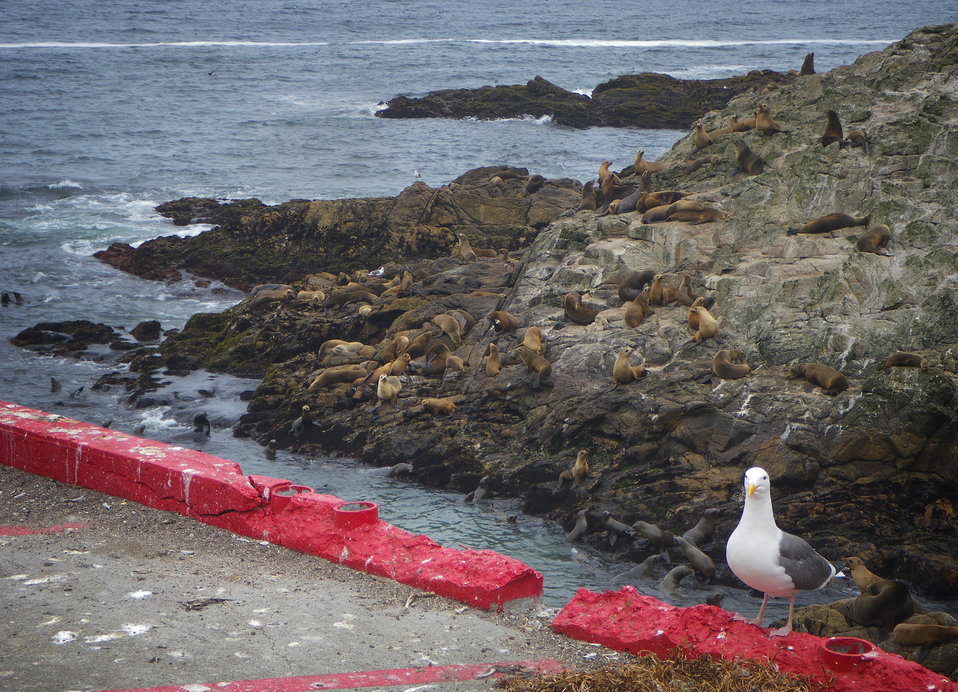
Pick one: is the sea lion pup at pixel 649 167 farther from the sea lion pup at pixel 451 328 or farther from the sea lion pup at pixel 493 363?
the sea lion pup at pixel 493 363

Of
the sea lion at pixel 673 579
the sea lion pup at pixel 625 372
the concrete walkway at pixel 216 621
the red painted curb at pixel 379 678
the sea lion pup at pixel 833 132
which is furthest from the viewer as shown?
the sea lion pup at pixel 833 132

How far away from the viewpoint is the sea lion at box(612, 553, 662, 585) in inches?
346

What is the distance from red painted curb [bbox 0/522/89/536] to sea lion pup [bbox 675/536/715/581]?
5564mm

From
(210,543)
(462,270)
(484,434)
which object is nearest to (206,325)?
(462,270)

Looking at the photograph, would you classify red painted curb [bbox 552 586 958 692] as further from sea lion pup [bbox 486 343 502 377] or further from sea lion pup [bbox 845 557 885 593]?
sea lion pup [bbox 486 343 502 377]

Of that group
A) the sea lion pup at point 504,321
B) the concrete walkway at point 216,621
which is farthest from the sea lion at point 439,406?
the concrete walkway at point 216,621

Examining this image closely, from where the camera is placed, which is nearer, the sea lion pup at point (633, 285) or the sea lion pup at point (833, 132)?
the sea lion pup at point (633, 285)

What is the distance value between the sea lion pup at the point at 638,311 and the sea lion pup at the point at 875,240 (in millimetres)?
2767

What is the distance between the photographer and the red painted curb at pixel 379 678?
163 inches

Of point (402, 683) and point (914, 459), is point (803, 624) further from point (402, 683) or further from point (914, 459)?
point (402, 683)

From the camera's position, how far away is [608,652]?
4.75 m

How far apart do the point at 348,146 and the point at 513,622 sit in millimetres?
36904

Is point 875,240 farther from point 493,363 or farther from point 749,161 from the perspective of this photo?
point 493,363

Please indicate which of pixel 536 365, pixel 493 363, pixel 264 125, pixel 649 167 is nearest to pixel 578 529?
pixel 536 365
